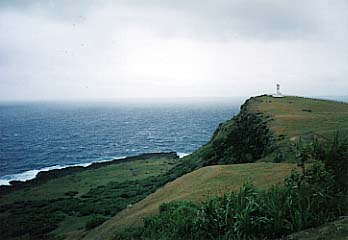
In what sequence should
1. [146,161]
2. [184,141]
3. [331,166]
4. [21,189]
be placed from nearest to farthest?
1. [331,166]
2. [21,189]
3. [146,161]
4. [184,141]

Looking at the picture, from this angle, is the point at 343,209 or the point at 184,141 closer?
the point at 343,209

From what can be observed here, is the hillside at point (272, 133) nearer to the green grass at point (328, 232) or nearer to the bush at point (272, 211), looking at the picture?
the bush at point (272, 211)

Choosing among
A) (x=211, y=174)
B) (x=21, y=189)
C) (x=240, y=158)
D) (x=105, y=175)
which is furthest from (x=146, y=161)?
(x=211, y=174)

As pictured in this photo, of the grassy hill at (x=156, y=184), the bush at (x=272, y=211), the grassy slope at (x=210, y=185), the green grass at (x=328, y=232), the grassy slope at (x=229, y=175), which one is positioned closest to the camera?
the green grass at (x=328, y=232)

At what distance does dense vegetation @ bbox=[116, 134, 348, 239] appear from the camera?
7961 millimetres

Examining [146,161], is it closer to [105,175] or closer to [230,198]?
[105,175]

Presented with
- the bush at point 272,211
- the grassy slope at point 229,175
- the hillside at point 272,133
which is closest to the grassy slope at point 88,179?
the hillside at point 272,133

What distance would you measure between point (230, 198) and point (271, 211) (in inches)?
58.4

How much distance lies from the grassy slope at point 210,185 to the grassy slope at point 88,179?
17314mm

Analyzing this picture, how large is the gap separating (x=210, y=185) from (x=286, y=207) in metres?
8.27

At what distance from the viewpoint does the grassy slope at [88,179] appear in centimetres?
4416

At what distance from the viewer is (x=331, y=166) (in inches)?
344

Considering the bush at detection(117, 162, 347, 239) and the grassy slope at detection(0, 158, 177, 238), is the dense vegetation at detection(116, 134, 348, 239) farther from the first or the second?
the grassy slope at detection(0, 158, 177, 238)

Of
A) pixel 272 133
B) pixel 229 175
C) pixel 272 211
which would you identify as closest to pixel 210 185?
pixel 229 175
